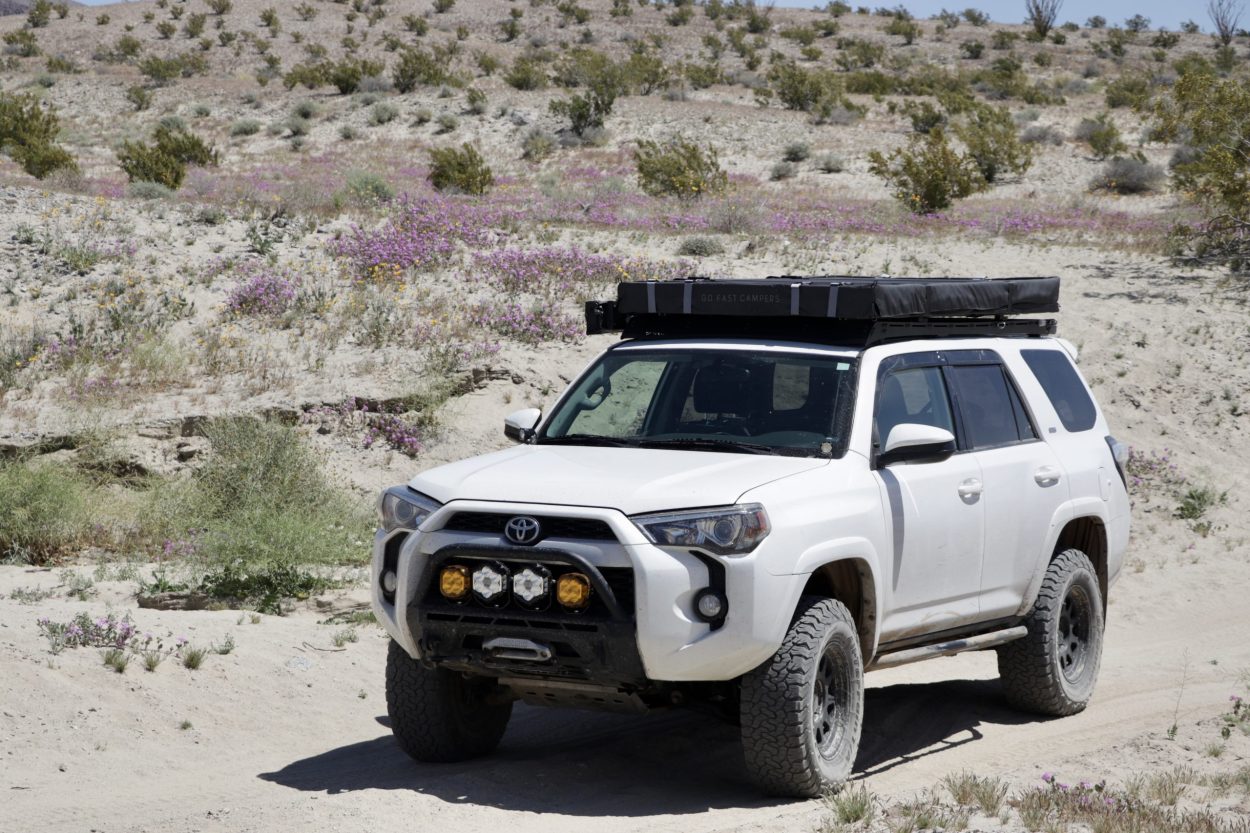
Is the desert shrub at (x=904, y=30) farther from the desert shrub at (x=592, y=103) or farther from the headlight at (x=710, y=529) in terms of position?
the headlight at (x=710, y=529)

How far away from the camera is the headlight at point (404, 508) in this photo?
591 centimetres

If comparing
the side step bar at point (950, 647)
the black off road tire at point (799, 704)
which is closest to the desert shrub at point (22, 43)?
the side step bar at point (950, 647)

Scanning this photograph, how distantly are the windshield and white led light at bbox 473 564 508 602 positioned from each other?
3.79 feet

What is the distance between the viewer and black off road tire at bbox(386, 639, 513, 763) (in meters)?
6.38

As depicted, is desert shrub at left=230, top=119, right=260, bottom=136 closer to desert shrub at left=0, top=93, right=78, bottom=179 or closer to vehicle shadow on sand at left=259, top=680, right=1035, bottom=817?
desert shrub at left=0, top=93, right=78, bottom=179

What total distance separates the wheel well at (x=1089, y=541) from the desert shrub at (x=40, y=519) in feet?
24.5

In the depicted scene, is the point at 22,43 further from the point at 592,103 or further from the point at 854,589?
the point at 854,589

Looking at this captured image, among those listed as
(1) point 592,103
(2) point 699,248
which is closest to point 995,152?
(1) point 592,103

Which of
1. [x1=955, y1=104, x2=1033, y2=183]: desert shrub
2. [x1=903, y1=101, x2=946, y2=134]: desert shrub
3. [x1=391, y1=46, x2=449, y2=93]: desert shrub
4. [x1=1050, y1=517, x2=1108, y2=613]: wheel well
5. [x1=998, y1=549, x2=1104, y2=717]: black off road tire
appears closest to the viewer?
[x1=998, y1=549, x2=1104, y2=717]: black off road tire

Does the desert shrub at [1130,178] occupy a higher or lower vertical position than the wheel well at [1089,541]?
lower

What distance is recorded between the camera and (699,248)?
21.3 m

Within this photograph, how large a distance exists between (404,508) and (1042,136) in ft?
135

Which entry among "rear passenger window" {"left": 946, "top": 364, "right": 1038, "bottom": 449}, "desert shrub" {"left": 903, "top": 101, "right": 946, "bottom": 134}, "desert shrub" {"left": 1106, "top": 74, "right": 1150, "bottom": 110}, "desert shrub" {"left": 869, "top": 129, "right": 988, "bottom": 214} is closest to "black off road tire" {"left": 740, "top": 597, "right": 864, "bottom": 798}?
"rear passenger window" {"left": 946, "top": 364, "right": 1038, "bottom": 449}

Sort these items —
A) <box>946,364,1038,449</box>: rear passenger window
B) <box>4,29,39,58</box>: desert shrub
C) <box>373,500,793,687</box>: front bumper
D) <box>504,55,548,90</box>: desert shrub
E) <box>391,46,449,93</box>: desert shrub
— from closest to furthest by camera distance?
1. <box>373,500,793,687</box>: front bumper
2. <box>946,364,1038,449</box>: rear passenger window
3. <box>391,46,449,93</box>: desert shrub
4. <box>504,55,548,90</box>: desert shrub
5. <box>4,29,39,58</box>: desert shrub
